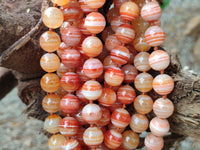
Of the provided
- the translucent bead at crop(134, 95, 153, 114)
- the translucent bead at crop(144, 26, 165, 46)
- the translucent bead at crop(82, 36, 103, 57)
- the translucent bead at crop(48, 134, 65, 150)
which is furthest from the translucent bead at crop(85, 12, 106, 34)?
the translucent bead at crop(48, 134, 65, 150)

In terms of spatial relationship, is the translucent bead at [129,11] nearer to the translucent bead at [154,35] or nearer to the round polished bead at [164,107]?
the translucent bead at [154,35]

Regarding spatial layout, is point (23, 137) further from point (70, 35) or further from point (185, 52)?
point (185, 52)

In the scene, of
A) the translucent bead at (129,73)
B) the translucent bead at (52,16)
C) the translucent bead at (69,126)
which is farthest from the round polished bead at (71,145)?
the translucent bead at (52,16)

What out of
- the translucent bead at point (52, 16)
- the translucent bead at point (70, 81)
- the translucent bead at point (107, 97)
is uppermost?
the translucent bead at point (52, 16)

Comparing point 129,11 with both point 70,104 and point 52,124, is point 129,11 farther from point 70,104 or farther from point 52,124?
point 52,124

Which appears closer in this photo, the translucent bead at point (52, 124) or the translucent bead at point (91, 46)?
the translucent bead at point (91, 46)

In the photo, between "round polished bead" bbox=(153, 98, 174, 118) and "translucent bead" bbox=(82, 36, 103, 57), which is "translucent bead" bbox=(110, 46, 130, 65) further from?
"round polished bead" bbox=(153, 98, 174, 118)
